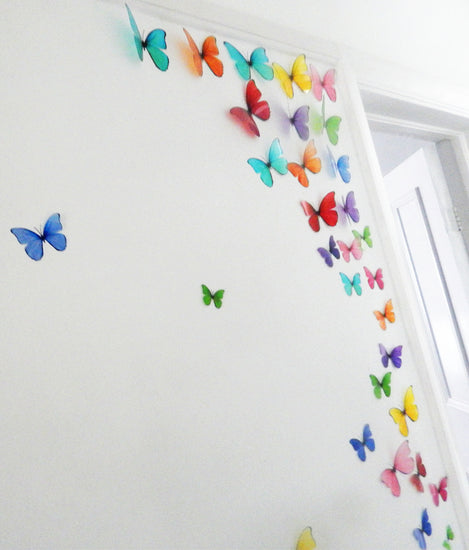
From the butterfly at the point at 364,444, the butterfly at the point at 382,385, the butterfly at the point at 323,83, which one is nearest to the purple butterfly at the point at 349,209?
the butterfly at the point at 323,83

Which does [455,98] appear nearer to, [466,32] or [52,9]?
[466,32]

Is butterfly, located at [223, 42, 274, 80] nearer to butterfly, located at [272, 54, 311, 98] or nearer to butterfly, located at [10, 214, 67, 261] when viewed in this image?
butterfly, located at [272, 54, 311, 98]

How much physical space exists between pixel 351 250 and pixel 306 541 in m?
0.58

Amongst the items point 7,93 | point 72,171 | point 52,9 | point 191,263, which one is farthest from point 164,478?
point 52,9

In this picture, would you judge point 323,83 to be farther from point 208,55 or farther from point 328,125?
point 208,55

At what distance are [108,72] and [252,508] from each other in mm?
773

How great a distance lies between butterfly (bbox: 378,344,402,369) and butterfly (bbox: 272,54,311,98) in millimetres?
616

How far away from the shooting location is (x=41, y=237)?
57cm

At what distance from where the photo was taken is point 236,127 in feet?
2.61

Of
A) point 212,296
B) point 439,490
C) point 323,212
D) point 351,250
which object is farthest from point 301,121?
point 439,490

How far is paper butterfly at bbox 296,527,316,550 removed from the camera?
0.67m

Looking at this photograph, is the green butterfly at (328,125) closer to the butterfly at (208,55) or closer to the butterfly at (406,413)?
the butterfly at (208,55)

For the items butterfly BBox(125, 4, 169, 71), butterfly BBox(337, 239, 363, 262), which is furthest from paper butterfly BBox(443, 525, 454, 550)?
butterfly BBox(125, 4, 169, 71)

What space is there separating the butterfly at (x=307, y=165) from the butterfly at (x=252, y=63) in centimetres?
18
